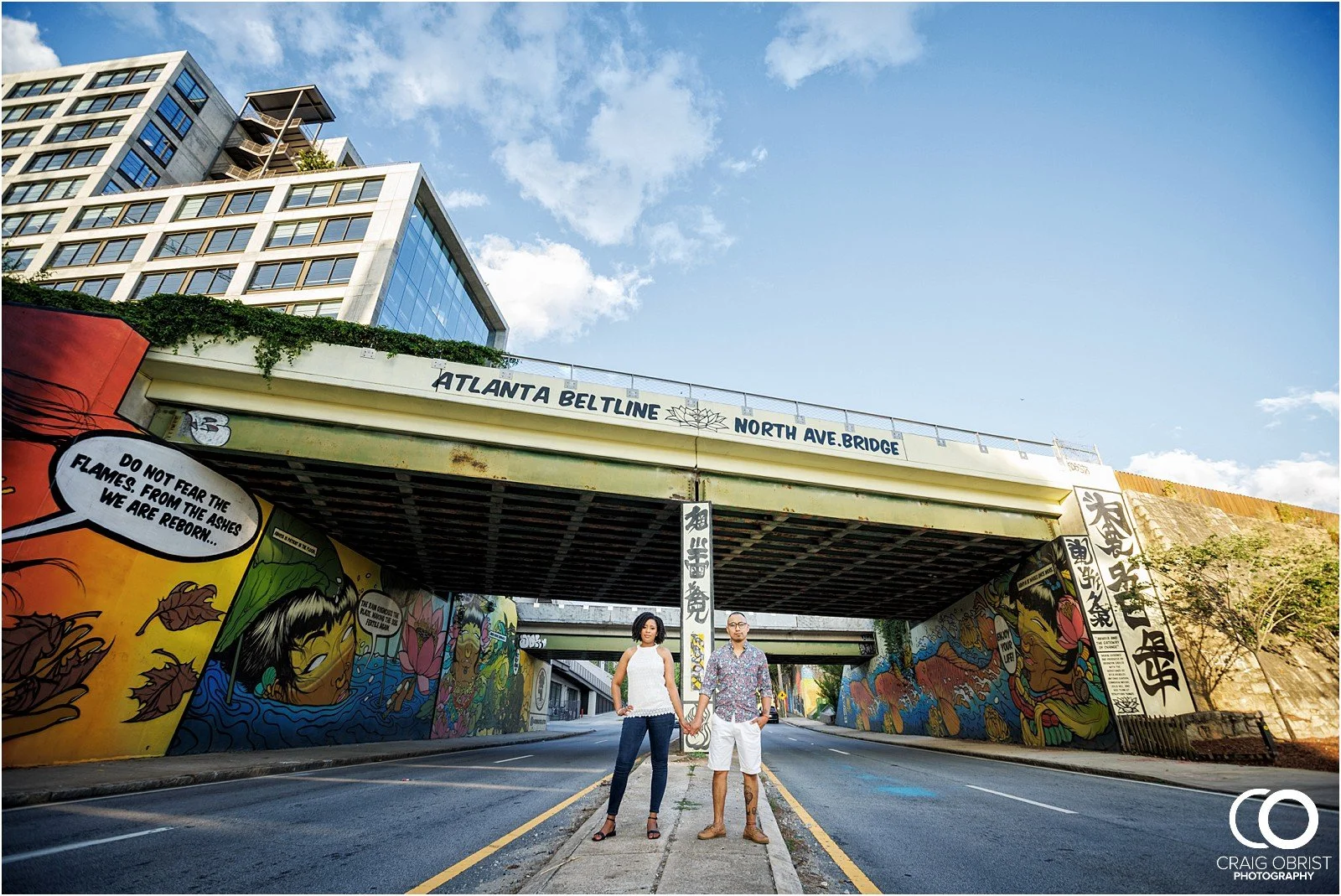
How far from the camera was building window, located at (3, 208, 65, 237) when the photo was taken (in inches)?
1457

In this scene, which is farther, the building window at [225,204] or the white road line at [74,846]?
the building window at [225,204]

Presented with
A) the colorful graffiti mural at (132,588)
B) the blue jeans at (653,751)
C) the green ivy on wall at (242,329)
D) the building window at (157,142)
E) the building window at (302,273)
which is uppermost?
the building window at (157,142)

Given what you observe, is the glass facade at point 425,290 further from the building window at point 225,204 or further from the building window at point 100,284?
the building window at point 100,284

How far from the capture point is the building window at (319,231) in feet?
109

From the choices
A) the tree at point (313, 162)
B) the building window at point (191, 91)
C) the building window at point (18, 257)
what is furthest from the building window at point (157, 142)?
the building window at point (18, 257)

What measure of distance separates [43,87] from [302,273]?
35.7 meters

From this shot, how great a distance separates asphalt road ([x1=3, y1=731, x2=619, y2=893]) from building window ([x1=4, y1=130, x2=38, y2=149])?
191 feet

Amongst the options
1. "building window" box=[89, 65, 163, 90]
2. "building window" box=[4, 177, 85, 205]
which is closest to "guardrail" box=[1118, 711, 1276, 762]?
"building window" box=[4, 177, 85, 205]

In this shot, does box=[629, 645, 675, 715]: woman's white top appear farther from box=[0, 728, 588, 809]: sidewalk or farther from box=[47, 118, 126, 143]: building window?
box=[47, 118, 126, 143]: building window

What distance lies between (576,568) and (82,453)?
14951mm

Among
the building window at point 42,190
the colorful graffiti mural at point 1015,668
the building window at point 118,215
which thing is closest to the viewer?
the colorful graffiti mural at point 1015,668

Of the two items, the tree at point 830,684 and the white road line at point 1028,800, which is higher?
the tree at point 830,684

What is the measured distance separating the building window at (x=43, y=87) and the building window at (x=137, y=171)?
12.1 m

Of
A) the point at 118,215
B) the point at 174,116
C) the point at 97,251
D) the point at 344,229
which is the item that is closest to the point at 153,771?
the point at 344,229
